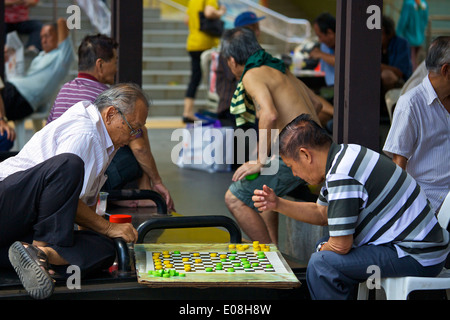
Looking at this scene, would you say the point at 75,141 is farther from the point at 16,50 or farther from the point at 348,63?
the point at 16,50

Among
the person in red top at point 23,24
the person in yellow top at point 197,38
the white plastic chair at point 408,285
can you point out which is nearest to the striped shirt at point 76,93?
the white plastic chair at point 408,285

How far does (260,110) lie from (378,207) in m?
1.53

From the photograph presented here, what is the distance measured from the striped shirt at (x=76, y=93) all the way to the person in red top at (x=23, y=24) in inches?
163

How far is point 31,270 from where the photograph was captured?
2811mm

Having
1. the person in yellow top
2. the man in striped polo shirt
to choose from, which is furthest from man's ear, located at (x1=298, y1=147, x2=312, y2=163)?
the person in yellow top

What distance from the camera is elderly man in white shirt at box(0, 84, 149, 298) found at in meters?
3.08

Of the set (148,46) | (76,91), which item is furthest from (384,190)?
(148,46)

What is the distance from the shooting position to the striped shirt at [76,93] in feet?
15.5

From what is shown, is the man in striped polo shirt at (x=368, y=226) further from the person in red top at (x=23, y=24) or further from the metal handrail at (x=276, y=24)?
the metal handrail at (x=276, y=24)

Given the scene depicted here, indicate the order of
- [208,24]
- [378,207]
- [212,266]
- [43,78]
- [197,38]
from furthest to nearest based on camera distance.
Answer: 1. [197,38]
2. [208,24]
3. [43,78]
4. [212,266]
5. [378,207]

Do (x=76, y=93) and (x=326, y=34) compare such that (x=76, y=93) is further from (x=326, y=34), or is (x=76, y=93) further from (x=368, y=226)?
(x=326, y=34)

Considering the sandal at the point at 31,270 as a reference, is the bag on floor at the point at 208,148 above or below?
below

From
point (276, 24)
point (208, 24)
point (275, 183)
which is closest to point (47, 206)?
point (275, 183)

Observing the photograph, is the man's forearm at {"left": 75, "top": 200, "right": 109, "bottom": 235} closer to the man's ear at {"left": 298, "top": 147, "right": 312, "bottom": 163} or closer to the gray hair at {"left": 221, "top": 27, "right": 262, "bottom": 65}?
the man's ear at {"left": 298, "top": 147, "right": 312, "bottom": 163}
